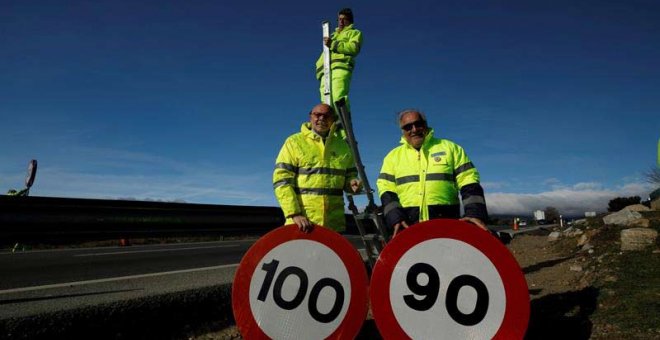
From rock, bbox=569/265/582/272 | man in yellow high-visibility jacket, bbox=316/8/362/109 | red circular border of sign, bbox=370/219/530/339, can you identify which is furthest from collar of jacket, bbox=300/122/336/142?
rock, bbox=569/265/582/272

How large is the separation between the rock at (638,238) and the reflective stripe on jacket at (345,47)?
3.80 metres

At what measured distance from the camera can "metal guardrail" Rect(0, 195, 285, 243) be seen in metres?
8.37

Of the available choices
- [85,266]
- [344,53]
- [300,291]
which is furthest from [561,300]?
[85,266]

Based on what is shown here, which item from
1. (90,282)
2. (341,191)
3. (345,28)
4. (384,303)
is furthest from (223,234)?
(384,303)

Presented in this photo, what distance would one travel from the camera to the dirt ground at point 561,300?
331 cm

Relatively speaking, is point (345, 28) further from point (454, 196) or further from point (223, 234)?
point (223, 234)

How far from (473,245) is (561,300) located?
223 cm

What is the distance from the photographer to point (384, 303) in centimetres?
252

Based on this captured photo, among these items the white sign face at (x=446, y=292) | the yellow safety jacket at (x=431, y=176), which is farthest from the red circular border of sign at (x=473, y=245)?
the yellow safety jacket at (x=431, y=176)

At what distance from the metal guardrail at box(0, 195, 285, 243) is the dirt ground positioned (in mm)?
6636

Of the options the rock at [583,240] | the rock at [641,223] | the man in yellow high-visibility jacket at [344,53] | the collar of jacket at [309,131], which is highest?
the man in yellow high-visibility jacket at [344,53]

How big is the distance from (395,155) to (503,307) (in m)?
1.58

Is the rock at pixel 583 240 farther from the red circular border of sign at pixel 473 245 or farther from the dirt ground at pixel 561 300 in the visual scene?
the red circular border of sign at pixel 473 245

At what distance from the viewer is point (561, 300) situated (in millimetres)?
4062
